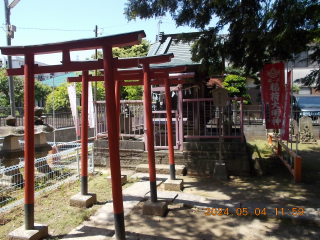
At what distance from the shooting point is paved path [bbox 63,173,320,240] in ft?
13.2

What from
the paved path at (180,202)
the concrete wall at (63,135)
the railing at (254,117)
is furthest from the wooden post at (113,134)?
the railing at (254,117)

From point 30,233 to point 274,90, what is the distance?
662 centimetres

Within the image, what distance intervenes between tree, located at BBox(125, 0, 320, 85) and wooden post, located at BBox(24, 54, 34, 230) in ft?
12.5

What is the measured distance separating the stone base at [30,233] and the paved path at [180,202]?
333 millimetres

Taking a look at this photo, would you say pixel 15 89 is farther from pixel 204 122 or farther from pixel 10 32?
pixel 204 122

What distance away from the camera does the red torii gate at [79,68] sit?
137 inches

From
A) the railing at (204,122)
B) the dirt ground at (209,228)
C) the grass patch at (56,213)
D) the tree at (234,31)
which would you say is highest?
the tree at (234,31)

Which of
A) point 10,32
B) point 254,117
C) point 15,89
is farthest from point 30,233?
point 15,89

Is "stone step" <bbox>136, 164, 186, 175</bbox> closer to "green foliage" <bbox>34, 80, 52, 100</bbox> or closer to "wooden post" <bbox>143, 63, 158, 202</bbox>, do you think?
"wooden post" <bbox>143, 63, 158, 202</bbox>

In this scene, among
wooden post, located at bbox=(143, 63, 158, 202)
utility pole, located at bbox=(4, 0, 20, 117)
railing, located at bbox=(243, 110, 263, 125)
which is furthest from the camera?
railing, located at bbox=(243, 110, 263, 125)

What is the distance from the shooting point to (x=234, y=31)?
6930 millimetres

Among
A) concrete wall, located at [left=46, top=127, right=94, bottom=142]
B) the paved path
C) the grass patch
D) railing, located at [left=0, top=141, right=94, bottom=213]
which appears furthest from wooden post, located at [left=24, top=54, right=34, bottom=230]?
concrete wall, located at [left=46, top=127, right=94, bottom=142]

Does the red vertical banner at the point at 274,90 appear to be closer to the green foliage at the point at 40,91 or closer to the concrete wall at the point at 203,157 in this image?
the concrete wall at the point at 203,157

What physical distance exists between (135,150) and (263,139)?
9.59 m
